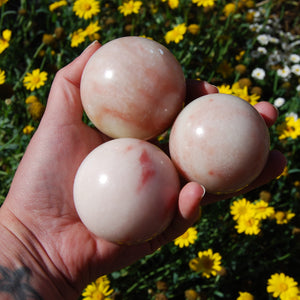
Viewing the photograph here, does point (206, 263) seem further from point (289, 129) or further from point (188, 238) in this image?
point (289, 129)

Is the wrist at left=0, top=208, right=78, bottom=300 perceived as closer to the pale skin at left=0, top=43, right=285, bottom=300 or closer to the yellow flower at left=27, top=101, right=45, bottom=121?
the pale skin at left=0, top=43, right=285, bottom=300

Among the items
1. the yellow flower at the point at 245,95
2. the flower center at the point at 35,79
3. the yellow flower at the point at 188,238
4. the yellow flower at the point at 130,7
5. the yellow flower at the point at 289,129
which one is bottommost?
the yellow flower at the point at 188,238

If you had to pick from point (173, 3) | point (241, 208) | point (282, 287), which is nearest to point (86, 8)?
point (173, 3)

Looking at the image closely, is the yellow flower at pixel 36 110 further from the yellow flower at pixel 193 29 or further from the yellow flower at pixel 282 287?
the yellow flower at pixel 282 287

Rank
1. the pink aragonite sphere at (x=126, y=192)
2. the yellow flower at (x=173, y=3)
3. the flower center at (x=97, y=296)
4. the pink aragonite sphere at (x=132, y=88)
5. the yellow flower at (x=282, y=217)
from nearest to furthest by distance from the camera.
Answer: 1. the pink aragonite sphere at (x=126, y=192)
2. the pink aragonite sphere at (x=132, y=88)
3. the flower center at (x=97, y=296)
4. the yellow flower at (x=282, y=217)
5. the yellow flower at (x=173, y=3)

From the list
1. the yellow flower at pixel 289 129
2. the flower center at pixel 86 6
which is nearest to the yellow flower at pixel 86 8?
the flower center at pixel 86 6

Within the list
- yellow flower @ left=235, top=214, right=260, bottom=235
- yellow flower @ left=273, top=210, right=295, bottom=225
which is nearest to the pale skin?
yellow flower @ left=235, top=214, right=260, bottom=235

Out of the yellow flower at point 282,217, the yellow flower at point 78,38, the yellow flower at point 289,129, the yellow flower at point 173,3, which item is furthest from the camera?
the yellow flower at point 173,3
